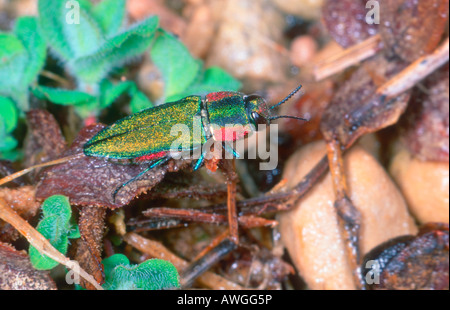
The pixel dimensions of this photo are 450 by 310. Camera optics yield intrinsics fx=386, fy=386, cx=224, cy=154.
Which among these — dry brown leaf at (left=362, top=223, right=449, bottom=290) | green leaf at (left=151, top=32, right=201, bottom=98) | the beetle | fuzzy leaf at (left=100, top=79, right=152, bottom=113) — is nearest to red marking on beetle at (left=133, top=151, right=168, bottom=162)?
the beetle

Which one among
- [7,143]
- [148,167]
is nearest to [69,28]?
[7,143]

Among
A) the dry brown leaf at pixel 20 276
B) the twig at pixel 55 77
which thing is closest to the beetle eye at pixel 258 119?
the dry brown leaf at pixel 20 276

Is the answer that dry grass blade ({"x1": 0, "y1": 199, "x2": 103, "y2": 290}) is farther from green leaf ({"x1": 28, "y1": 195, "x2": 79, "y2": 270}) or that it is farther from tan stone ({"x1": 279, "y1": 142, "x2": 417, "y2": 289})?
tan stone ({"x1": 279, "y1": 142, "x2": 417, "y2": 289})

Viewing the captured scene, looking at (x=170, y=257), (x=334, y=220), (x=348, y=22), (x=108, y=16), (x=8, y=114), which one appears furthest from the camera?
(x=348, y=22)

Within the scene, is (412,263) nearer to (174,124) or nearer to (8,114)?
(174,124)

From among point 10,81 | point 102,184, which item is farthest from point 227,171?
point 10,81
